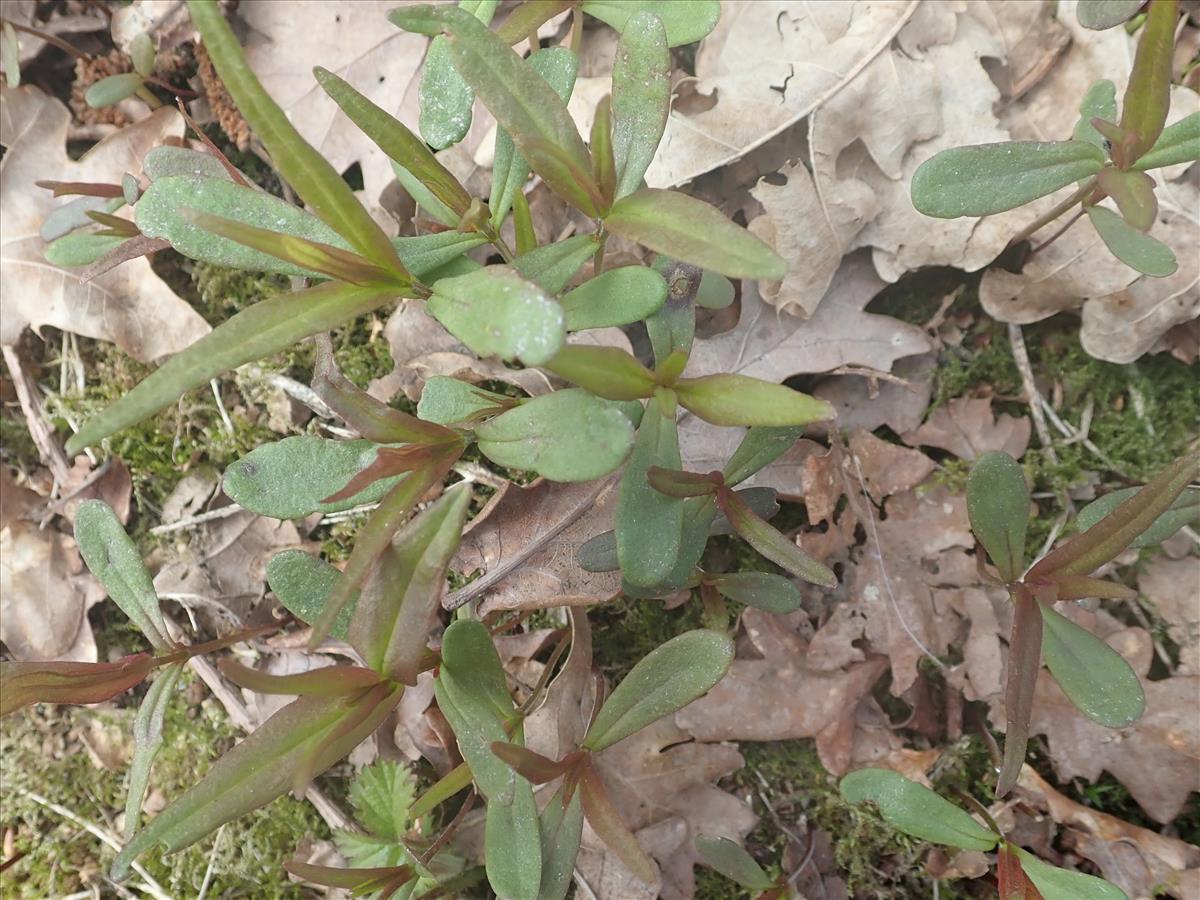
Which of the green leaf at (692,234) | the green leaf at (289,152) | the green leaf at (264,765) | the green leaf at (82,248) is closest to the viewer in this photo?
the green leaf at (289,152)

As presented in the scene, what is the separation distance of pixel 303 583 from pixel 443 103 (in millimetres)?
1058

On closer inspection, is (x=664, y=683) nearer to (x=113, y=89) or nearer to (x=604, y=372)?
(x=604, y=372)

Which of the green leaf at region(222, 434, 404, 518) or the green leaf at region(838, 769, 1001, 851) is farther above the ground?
the green leaf at region(222, 434, 404, 518)

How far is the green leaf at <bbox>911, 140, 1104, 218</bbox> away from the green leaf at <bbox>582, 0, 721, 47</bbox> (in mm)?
584

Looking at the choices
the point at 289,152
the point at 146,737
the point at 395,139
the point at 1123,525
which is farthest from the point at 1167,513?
the point at 146,737

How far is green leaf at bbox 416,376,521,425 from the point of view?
1.84 metres

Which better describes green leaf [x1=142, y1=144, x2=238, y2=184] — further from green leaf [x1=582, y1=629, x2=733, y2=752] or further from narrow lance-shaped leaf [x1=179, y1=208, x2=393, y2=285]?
green leaf [x1=582, y1=629, x2=733, y2=752]

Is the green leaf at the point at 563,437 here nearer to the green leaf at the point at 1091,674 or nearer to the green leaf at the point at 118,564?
the green leaf at the point at 118,564

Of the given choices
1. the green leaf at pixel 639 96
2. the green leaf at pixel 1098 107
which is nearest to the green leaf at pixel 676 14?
the green leaf at pixel 639 96

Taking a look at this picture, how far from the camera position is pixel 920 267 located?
7.97 ft

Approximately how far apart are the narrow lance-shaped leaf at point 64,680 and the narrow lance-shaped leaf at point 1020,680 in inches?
72.4

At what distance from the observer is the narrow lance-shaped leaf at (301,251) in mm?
1228

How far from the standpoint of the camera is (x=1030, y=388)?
2.40m

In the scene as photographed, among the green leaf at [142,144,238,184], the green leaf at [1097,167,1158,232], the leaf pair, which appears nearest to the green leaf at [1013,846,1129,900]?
the leaf pair
